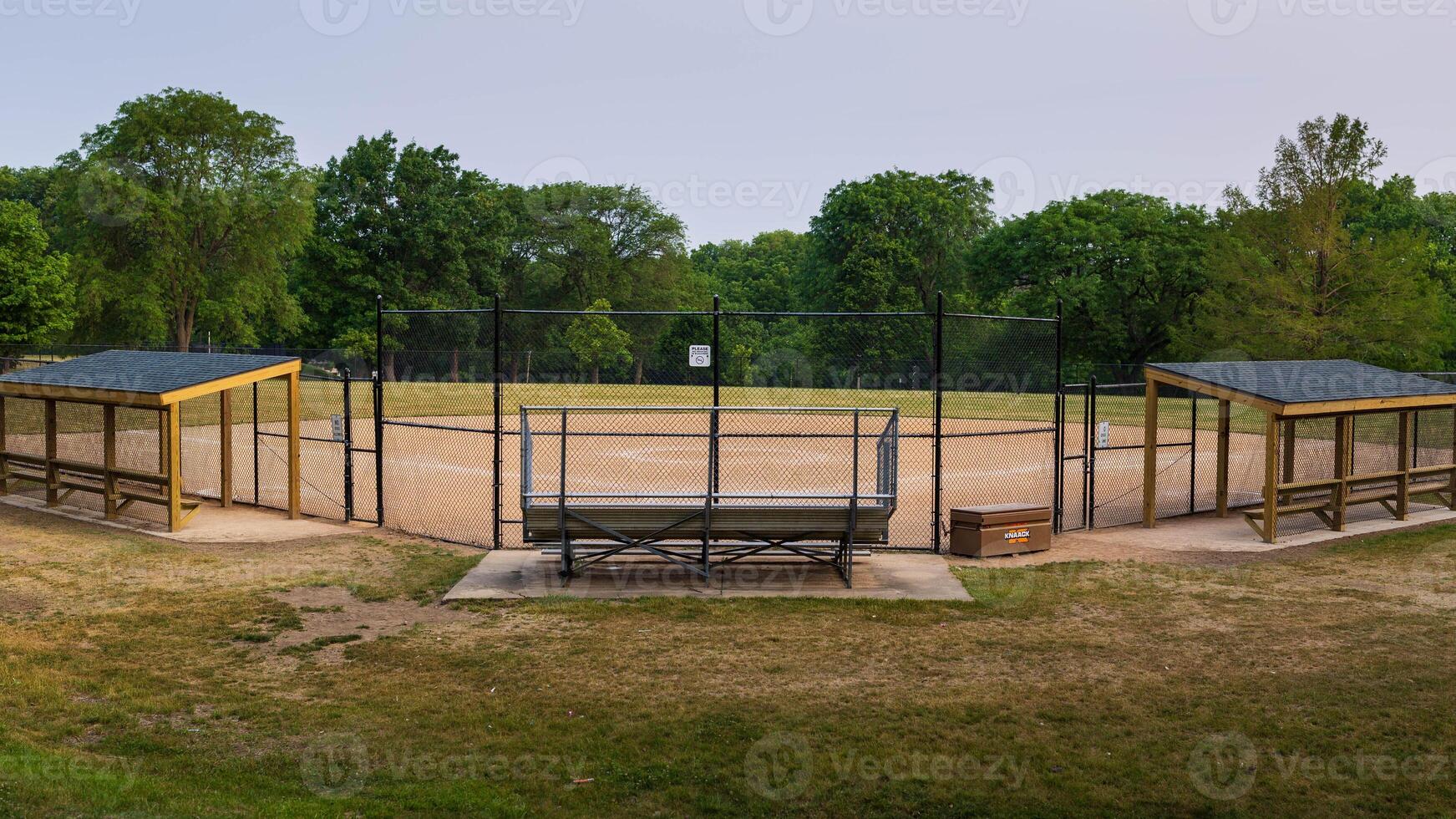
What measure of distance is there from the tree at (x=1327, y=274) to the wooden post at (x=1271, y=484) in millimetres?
24100

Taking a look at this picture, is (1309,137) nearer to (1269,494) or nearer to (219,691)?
(1269,494)

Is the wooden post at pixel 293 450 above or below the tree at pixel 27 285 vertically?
below

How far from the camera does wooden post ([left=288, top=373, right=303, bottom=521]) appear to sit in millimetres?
15180

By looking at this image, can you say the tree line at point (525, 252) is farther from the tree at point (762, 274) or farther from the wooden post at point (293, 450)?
the wooden post at point (293, 450)

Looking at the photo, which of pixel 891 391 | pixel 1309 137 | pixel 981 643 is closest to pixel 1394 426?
pixel 1309 137

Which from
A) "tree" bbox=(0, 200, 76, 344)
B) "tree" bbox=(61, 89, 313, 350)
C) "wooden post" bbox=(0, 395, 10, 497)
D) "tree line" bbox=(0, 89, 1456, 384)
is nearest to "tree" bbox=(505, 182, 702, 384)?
"tree line" bbox=(0, 89, 1456, 384)

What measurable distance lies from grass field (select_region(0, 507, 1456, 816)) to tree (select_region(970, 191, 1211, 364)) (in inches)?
1848

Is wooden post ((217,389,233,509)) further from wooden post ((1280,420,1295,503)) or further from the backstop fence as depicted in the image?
wooden post ((1280,420,1295,503))

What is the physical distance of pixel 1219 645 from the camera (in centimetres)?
921

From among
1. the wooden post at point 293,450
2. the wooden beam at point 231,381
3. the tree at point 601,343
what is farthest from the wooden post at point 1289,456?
the tree at point 601,343

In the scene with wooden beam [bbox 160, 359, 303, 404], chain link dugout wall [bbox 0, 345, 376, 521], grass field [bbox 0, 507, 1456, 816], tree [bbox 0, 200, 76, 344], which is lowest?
grass field [bbox 0, 507, 1456, 816]

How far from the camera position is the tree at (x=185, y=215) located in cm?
5316

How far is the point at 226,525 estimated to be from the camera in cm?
1505

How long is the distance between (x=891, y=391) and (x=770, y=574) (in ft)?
96.6
